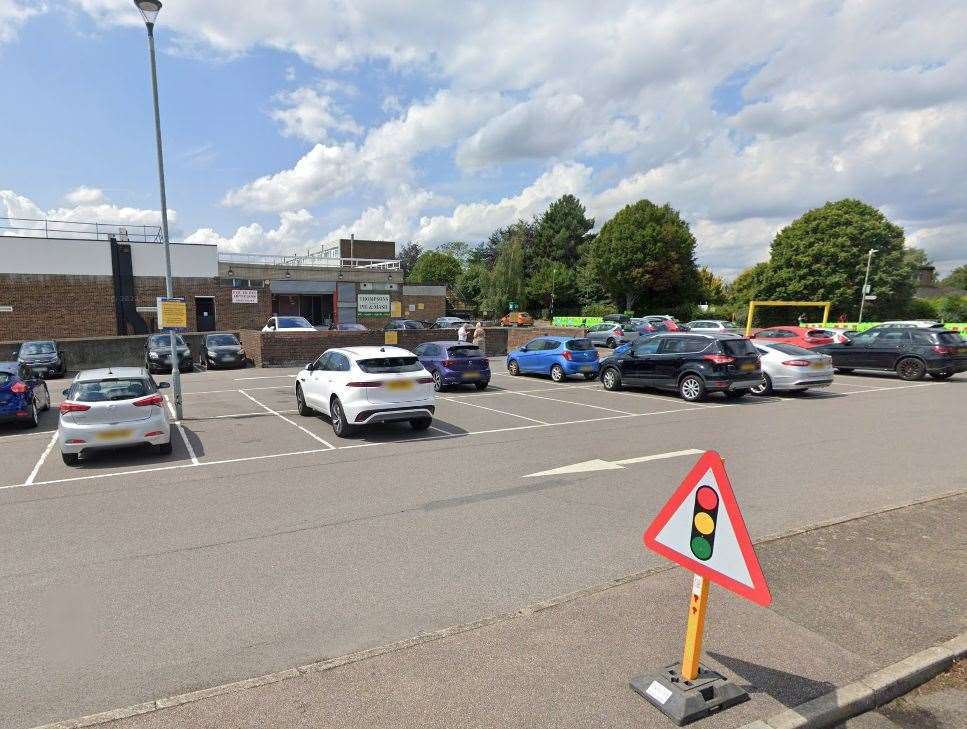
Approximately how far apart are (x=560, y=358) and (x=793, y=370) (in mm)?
6550

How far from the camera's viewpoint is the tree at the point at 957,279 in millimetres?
94688

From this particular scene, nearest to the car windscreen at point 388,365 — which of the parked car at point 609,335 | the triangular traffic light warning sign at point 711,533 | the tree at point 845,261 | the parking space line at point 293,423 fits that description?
the parking space line at point 293,423

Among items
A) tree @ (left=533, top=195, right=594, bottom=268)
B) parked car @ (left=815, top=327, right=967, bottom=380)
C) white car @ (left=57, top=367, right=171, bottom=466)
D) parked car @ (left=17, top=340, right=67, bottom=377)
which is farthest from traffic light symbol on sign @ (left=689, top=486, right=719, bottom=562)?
tree @ (left=533, top=195, right=594, bottom=268)

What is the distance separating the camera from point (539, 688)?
3.23 meters

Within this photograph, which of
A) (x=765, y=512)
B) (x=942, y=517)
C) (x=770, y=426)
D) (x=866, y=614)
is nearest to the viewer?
(x=866, y=614)

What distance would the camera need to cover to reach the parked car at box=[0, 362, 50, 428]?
11.2 meters

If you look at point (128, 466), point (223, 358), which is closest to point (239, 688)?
point (128, 466)

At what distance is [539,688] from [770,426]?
9633 millimetres

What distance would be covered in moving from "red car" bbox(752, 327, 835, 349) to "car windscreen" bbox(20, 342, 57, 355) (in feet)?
87.8

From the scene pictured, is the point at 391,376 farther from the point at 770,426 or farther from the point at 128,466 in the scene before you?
the point at 770,426

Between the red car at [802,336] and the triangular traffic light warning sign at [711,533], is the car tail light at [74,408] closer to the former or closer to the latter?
the triangular traffic light warning sign at [711,533]

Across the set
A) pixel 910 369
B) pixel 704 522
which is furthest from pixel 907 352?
pixel 704 522

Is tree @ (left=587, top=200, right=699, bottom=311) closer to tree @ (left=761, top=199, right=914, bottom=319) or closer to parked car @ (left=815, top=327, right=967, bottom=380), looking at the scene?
tree @ (left=761, top=199, right=914, bottom=319)

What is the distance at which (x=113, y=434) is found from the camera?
8844mm
